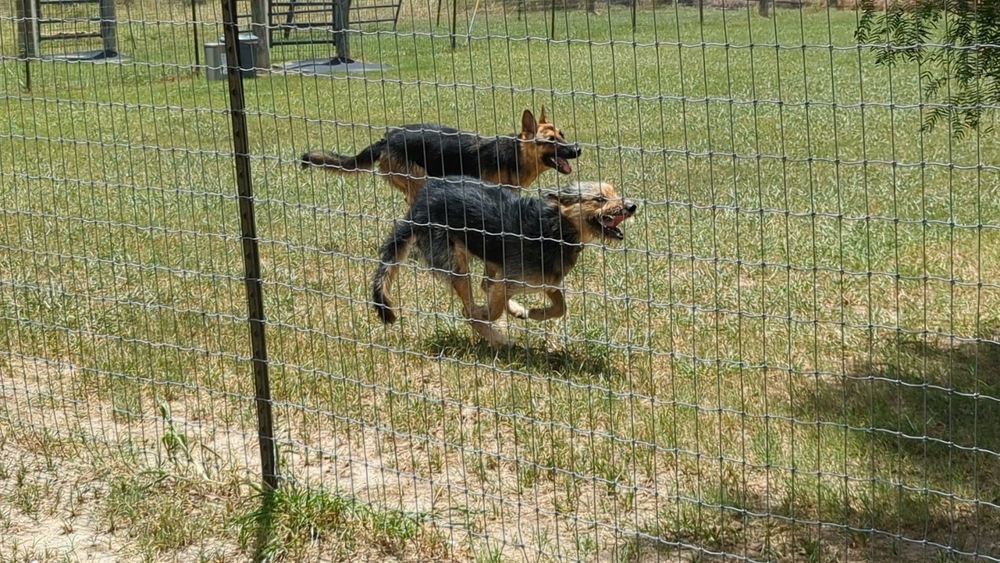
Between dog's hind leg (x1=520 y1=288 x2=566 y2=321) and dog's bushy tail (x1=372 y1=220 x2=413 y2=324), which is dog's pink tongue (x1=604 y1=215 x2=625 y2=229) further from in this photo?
dog's bushy tail (x1=372 y1=220 x2=413 y2=324)

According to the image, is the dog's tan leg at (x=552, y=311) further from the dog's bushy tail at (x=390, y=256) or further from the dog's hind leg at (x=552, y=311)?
the dog's bushy tail at (x=390, y=256)

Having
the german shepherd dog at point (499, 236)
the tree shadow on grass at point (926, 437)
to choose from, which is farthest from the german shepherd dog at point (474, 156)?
the tree shadow on grass at point (926, 437)

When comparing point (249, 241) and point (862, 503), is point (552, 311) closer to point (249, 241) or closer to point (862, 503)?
point (249, 241)

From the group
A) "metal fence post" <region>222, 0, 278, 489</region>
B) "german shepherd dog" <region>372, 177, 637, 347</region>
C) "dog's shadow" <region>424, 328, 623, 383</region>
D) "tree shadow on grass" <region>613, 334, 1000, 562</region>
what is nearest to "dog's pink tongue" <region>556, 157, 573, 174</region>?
"german shepherd dog" <region>372, 177, 637, 347</region>

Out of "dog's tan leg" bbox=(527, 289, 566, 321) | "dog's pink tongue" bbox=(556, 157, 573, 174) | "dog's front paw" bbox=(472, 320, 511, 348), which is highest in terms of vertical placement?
"dog's pink tongue" bbox=(556, 157, 573, 174)

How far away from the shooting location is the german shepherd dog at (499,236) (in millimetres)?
6609

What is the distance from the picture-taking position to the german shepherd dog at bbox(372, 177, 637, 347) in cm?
661

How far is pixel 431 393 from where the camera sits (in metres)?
6.32

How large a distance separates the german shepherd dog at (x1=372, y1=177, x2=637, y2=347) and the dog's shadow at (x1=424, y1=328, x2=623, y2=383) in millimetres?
105

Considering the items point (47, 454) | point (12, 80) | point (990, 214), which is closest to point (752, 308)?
point (990, 214)

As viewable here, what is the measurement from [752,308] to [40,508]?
409 centimetres

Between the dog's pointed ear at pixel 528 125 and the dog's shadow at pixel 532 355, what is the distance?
2013 mm

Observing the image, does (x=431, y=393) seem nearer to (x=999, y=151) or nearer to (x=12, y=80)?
(x=999, y=151)

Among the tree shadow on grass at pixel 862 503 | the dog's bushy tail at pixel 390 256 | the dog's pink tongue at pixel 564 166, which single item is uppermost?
the dog's pink tongue at pixel 564 166
